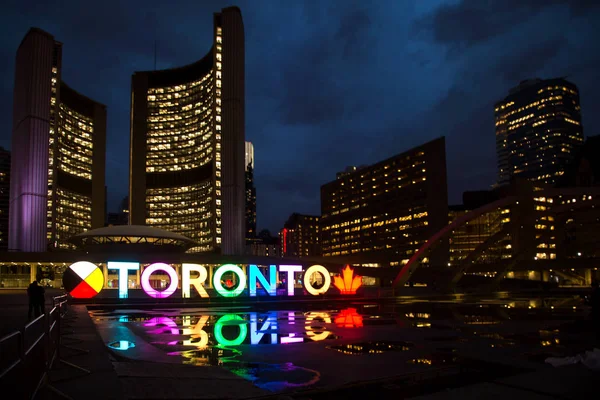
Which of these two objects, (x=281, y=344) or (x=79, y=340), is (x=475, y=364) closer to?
(x=281, y=344)

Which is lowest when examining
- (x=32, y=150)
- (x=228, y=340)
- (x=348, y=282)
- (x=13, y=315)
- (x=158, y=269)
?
(x=348, y=282)

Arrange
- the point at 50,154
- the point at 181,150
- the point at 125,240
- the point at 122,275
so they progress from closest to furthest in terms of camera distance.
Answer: the point at 122,275, the point at 125,240, the point at 50,154, the point at 181,150

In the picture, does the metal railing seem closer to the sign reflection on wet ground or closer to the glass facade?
the sign reflection on wet ground

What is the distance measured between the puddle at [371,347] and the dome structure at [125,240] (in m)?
85.2

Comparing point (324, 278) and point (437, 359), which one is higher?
point (437, 359)

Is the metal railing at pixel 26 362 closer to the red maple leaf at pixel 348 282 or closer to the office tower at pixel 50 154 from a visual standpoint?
the red maple leaf at pixel 348 282

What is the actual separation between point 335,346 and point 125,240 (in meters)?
89.5

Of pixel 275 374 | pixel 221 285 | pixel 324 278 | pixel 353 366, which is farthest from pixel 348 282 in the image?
pixel 275 374

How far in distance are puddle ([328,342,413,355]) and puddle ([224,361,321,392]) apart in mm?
2622

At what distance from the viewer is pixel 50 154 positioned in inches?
6250

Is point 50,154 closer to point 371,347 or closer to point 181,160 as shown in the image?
point 181,160

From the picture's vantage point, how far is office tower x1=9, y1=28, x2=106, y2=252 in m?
122

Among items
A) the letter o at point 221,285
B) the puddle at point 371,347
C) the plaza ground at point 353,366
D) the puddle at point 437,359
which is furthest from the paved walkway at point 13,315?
the letter o at point 221,285

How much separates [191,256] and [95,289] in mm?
47219
